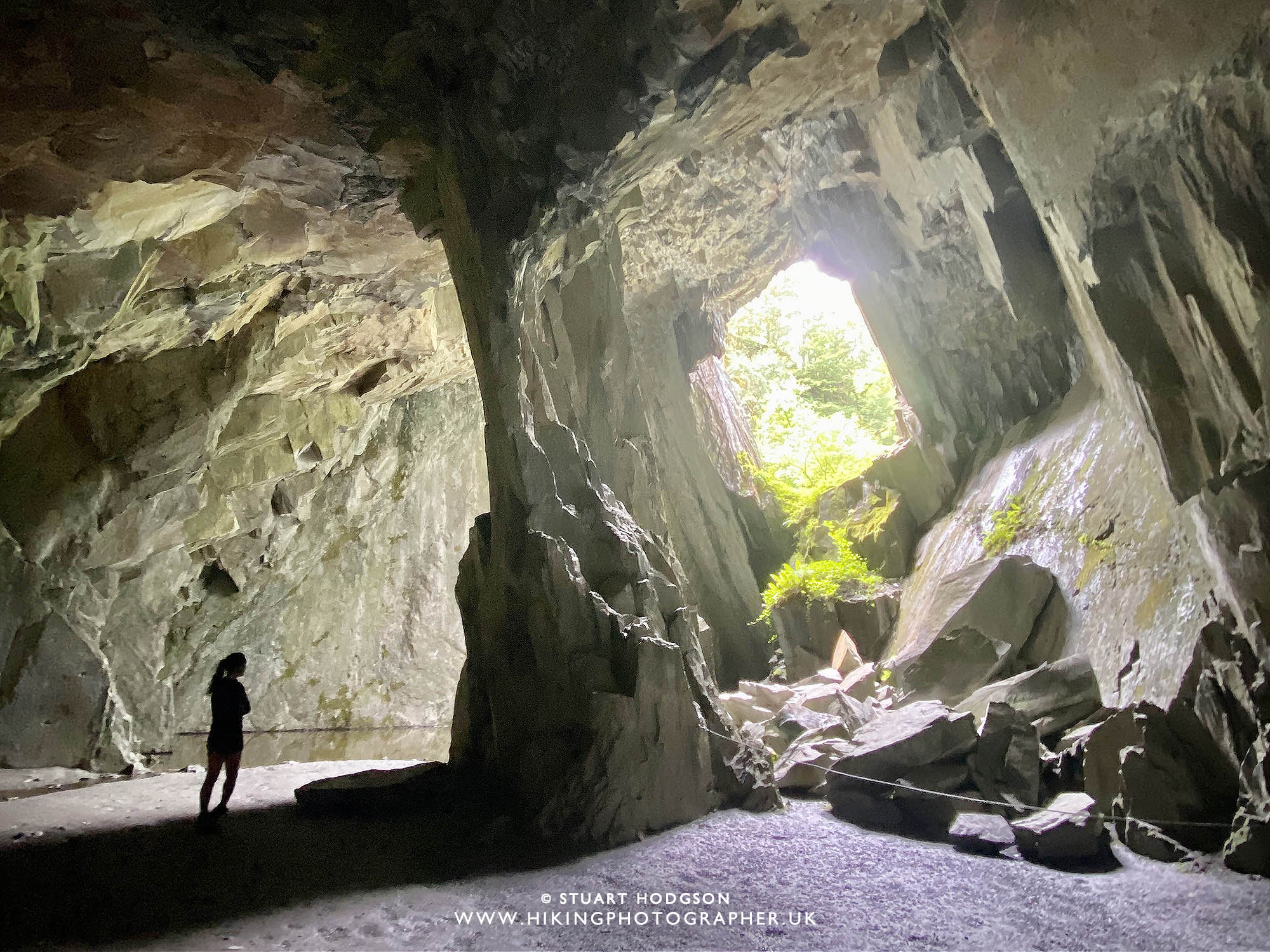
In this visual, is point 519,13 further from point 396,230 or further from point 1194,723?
point 1194,723

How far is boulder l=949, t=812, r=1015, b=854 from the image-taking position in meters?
Result: 4.89

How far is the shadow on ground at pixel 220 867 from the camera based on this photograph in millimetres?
3861

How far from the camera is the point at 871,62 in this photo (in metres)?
7.49

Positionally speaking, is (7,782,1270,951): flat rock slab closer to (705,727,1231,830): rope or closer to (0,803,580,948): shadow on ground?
(0,803,580,948): shadow on ground

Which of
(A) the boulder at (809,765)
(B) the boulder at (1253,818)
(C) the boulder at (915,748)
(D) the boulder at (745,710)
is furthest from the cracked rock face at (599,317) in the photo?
(D) the boulder at (745,710)

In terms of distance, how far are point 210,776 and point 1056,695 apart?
21.4ft

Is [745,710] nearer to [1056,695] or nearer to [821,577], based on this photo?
[821,577]

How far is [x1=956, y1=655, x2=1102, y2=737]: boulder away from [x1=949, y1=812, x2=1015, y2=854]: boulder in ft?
3.26

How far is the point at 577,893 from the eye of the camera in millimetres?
4395

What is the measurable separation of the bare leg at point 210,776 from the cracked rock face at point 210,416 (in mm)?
4890

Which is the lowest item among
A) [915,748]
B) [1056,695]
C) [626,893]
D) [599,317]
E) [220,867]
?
[626,893]

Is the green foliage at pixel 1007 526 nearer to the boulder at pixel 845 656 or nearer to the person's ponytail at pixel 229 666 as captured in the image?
the boulder at pixel 845 656

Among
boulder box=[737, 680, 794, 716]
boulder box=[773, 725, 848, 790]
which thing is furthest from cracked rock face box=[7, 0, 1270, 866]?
boulder box=[737, 680, 794, 716]

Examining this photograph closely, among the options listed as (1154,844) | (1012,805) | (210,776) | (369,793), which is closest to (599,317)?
(369,793)
